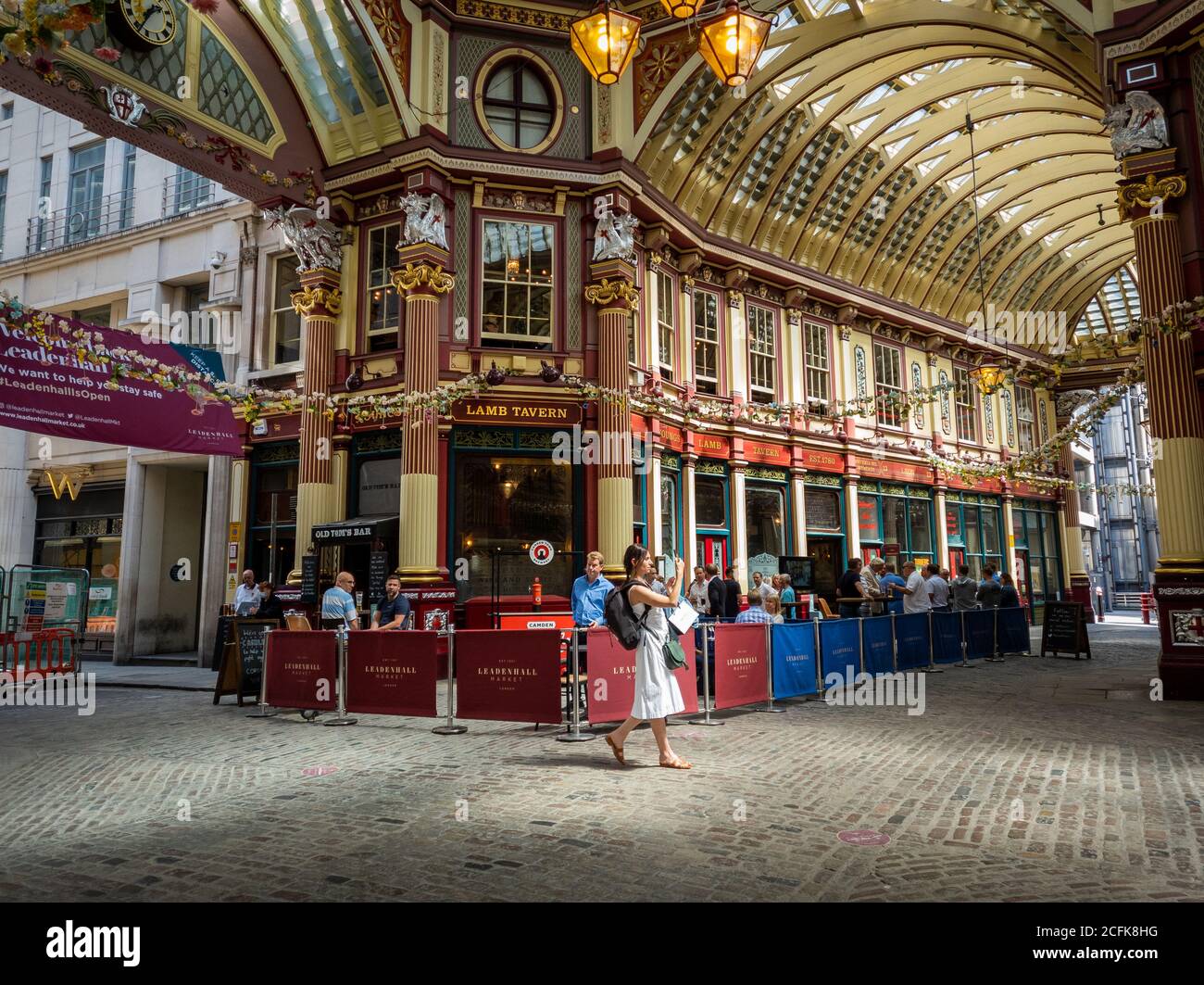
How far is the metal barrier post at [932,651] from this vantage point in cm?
1456

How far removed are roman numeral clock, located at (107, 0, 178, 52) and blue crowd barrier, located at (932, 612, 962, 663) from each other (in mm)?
16799

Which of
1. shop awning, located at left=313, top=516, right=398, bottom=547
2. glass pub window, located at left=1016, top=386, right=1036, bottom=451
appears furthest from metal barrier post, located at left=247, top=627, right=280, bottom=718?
glass pub window, located at left=1016, top=386, right=1036, bottom=451

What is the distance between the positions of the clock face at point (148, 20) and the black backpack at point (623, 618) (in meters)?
12.4

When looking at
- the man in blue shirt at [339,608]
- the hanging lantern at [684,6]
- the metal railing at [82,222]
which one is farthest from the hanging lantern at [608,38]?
the metal railing at [82,222]

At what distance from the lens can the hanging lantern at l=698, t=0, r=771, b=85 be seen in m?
8.55

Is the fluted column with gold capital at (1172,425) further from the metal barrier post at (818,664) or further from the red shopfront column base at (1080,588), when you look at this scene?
the red shopfront column base at (1080,588)

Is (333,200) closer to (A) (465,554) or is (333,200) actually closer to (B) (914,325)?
(A) (465,554)

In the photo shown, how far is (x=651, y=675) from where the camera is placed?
7.21m

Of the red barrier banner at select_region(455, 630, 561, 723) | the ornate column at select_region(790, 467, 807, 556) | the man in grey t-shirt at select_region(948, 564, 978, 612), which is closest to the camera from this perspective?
the red barrier banner at select_region(455, 630, 561, 723)

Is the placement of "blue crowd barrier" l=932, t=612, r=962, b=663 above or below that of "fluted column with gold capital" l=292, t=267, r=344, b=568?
below

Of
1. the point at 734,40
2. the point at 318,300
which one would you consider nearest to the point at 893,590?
the point at 734,40

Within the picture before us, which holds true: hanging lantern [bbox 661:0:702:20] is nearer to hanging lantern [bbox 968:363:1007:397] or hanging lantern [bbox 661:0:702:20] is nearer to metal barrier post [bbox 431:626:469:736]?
metal barrier post [bbox 431:626:469:736]

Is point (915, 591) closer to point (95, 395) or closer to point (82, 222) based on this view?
point (95, 395)

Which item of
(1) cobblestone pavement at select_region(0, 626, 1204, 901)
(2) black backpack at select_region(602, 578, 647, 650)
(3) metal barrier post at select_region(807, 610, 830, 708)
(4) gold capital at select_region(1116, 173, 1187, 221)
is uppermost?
(4) gold capital at select_region(1116, 173, 1187, 221)
